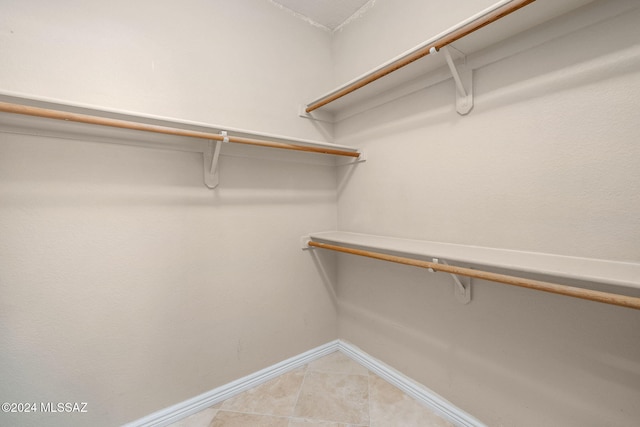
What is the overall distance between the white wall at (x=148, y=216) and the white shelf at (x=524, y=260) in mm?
699

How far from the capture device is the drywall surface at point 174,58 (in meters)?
0.97

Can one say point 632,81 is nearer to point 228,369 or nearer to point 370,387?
point 370,387

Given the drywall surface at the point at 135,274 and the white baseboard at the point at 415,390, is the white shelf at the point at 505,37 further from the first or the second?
the white baseboard at the point at 415,390

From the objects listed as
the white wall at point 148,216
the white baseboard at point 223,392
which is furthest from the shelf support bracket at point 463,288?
the white baseboard at point 223,392

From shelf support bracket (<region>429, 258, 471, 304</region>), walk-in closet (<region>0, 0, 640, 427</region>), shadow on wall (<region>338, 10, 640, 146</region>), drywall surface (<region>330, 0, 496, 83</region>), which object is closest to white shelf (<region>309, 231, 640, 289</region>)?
walk-in closet (<region>0, 0, 640, 427</region>)

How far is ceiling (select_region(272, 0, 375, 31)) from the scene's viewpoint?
1.56 meters

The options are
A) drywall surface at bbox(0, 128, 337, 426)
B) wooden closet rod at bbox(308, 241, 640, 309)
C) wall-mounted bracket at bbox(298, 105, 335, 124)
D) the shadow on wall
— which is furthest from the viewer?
wall-mounted bracket at bbox(298, 105, 335, 124)

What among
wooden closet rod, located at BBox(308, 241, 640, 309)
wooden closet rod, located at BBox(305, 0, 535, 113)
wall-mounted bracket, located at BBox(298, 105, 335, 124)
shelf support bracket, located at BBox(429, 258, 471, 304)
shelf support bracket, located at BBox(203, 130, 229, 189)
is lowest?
shelf support bracket, located at BBox(429, 258, 471, 304)

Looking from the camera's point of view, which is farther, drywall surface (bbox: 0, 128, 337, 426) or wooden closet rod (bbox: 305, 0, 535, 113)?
drywall surface (bbox: 0, 128, 337, 426)

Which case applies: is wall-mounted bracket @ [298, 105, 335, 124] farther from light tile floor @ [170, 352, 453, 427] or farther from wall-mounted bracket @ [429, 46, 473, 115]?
light tile floor @ [170, 352, 453, 427]

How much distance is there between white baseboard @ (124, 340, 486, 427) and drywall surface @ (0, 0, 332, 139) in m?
1.42

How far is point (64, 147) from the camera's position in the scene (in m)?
1.01

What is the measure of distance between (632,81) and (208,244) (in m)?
1.72

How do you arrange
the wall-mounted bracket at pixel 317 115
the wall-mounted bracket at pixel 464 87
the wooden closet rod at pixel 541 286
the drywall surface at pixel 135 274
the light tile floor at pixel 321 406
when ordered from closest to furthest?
the wooden closet rod at pixel 541 286 < the drywall surface at pixel 135 274 < the wall-mounted bracket at pixel 464 87 < the light tile floor at pixel 321 406 < the wall-mounted bracket at pixel 317 115
